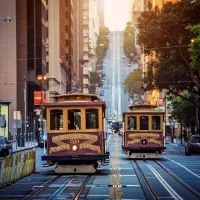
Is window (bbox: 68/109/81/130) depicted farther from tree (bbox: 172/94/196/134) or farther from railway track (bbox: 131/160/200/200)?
tree (bbox: 172/94/196/134)

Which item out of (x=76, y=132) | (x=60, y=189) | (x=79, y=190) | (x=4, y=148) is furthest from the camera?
(x=4, y=148)

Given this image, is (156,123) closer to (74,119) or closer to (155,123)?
(155,123)

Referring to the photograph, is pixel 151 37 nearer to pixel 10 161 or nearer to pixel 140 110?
pixel 140 110

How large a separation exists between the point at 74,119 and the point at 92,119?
0.77 m

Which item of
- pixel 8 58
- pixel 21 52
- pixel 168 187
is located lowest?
pixel 168 187

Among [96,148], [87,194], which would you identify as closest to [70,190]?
[87,194]

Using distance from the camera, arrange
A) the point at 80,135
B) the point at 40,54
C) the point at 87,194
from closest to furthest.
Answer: the point at 87,194
the point at 80,135
the point at 40,54

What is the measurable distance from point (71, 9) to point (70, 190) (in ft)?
529

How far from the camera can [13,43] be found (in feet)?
331

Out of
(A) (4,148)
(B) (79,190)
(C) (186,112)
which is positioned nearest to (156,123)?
(A) (4,148)

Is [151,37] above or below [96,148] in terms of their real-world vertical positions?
above

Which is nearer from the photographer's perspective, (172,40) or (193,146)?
(193,146)

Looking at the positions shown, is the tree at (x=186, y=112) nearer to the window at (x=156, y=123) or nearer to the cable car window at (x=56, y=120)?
the window at (x=156, y=123)

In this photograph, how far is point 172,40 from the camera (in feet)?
204
